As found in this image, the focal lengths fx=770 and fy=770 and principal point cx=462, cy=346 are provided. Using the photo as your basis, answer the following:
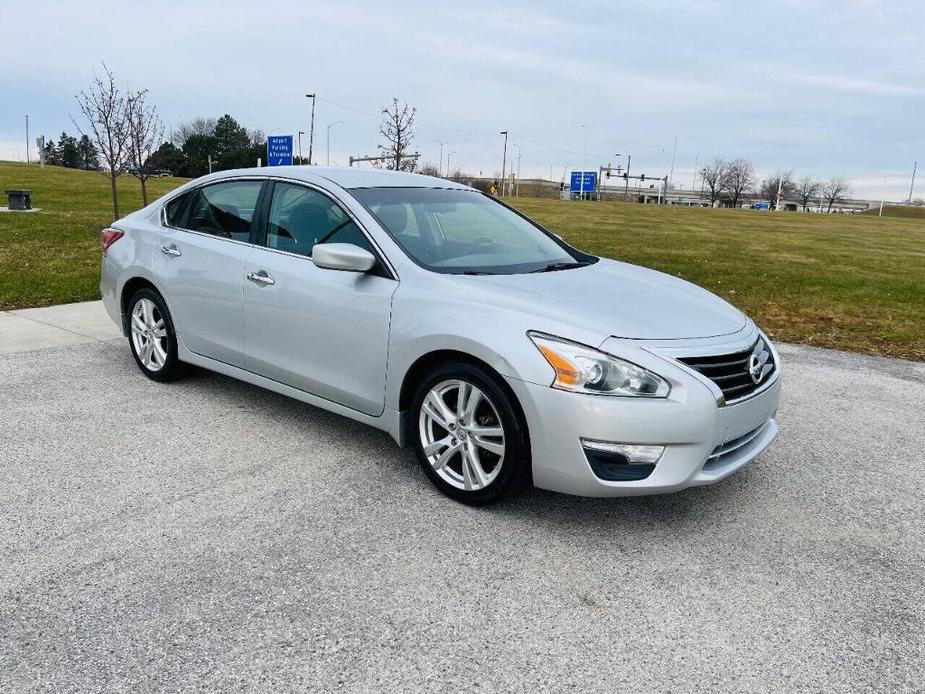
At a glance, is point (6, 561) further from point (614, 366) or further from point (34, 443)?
point (614, 366)

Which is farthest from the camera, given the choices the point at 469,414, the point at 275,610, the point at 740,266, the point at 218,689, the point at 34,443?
the point at 740,266

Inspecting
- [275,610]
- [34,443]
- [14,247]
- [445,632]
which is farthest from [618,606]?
[14,247]

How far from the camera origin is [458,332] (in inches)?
136

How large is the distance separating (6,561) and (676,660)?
2.55 metres

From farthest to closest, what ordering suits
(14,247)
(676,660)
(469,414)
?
(14,247)
(469,414)
(676,660)

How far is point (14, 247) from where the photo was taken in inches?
523

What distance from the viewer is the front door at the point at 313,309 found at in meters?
3.89

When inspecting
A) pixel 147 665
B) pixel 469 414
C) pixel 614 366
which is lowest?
pixel 147 665

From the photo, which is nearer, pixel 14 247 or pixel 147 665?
pixel 147 665

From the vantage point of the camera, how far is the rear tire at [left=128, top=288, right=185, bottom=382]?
5.24 meters

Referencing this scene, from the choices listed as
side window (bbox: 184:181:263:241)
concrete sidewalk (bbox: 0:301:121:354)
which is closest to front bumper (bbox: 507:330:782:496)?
side window (bbox: 184:181:263:241)

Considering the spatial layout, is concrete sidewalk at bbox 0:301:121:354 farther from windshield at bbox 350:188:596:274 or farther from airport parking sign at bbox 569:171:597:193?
airport parking sign at bbox 569:171:597:193

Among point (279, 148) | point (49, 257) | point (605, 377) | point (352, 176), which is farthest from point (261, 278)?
point (279, 148)

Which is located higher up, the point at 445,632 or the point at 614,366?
the point at 614,366
